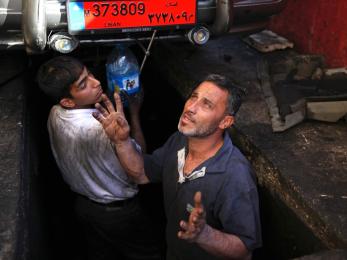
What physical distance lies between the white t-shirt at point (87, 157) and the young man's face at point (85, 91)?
3.4 inches

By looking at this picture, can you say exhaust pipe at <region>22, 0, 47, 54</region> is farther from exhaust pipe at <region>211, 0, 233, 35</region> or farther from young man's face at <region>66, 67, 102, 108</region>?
exhaust pipe at <region>211, 0, 233, 35</region>

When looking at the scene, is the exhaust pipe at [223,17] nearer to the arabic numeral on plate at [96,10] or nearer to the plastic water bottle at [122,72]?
the plastic water bottle at [122,72]

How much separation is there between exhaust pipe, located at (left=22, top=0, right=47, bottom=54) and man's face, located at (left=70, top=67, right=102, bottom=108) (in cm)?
66

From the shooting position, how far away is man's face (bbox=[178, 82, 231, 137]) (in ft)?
8.18

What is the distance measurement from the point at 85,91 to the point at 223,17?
55.7 inches

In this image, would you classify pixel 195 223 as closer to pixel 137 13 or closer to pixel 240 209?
pixel 240 209

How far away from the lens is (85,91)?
2.85 m

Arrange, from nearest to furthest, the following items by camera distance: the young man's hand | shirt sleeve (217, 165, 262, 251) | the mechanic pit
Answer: shirt sleeve (217, 165, 262, 251)
the mechanic pit
the young man's hand

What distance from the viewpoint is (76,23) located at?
3.30 metres

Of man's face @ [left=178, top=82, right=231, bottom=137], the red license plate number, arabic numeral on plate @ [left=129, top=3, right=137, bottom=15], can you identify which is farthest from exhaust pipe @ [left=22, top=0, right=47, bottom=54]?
man's face @ [left=178, top=82, right=231, bottom=137]

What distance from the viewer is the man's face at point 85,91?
9.27 feet

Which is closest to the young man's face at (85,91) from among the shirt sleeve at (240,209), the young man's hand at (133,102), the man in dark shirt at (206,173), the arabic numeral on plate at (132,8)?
the man in dark shirt at (206,173)

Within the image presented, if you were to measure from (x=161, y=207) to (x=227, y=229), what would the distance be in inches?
88.7

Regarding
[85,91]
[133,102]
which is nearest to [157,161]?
[85,91]
